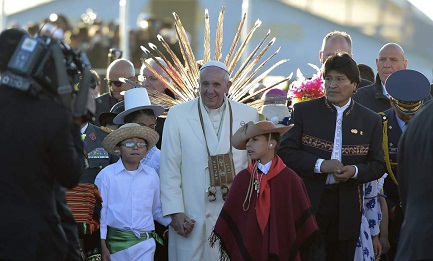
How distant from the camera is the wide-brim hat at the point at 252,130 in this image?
897 centimetres

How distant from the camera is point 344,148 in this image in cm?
966

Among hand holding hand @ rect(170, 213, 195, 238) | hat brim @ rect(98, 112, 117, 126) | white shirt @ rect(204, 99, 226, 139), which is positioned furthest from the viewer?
hat brim @ rect(98, 112, 117, 126)

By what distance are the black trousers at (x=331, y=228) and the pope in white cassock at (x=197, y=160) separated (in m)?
0.71

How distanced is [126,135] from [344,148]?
5.56 feet

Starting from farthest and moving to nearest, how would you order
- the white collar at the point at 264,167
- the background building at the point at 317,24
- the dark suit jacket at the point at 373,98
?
1. the background building at the point at 317,24
2. the dark suit jacket at the point at 373,98
3. the white collar at the point at 264,167

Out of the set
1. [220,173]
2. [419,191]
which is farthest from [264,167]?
[419,191]

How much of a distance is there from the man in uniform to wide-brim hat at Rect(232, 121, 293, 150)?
54.7 inches

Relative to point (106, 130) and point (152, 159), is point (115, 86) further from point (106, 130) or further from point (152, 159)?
point (152, 159)

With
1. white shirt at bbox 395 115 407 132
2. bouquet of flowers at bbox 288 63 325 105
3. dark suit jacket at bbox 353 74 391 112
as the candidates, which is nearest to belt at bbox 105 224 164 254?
bouquet of flowers at bbox 288 63 325 105

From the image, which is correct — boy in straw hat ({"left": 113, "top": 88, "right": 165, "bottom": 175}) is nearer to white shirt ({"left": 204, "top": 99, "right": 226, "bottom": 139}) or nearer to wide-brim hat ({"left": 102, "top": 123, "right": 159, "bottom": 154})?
wide-brim hat ({"left": 102, "top": 123, "right": 159, "bottom": 154})

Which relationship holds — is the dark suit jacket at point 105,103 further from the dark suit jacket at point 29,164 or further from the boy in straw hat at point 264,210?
the dark suit jacket at point 29,164

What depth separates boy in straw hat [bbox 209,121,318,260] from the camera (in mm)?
8922

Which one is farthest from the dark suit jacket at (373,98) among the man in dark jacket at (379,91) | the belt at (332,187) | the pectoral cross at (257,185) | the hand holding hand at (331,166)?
the pectoral cross at (257,185)

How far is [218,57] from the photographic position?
10.5 meters
